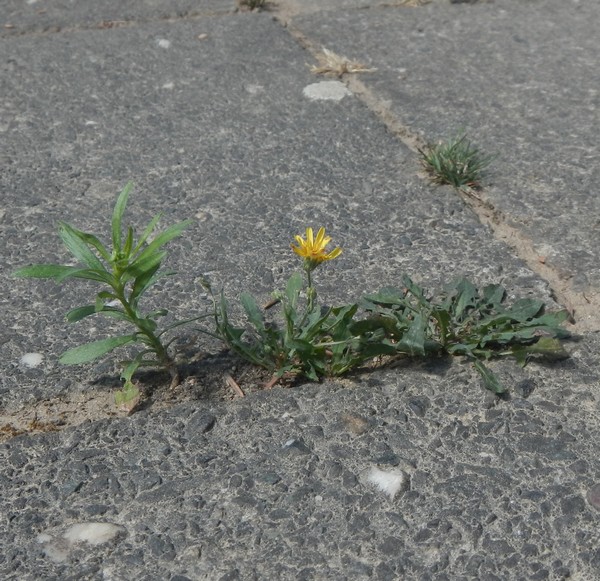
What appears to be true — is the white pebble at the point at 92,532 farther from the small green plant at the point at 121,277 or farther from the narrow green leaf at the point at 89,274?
the narrow green leaf at the point at 89,274

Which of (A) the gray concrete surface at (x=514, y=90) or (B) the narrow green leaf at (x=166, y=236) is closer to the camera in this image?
(B) the narrow green leaf at (x=166, y=236)

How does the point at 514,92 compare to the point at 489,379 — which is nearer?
the point at 489,379

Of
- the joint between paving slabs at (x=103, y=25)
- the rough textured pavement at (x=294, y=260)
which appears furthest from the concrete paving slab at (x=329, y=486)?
the joint between paving slabs at (x=103, y=25)

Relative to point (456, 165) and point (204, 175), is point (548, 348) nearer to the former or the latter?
point (456, 165)

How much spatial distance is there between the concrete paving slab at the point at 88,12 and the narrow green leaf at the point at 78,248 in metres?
2.09

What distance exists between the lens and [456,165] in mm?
2703

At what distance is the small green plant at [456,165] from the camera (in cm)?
271

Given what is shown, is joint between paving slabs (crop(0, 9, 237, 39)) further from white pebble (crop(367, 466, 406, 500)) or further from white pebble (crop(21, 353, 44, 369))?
white pebble (crop(367, 466, 406, 500))

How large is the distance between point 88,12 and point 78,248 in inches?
89.7

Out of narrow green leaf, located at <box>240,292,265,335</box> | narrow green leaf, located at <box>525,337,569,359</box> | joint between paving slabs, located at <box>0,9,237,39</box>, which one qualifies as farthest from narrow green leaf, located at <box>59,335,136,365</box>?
joint between paving slabs, located at <box>0,9,237,39</box>

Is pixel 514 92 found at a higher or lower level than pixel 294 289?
lower

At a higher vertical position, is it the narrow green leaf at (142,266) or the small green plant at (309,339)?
the narrow green leaf at (142,266)

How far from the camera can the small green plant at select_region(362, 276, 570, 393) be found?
6.59 ft

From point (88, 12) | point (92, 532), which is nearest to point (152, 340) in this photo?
point (92, 532)
